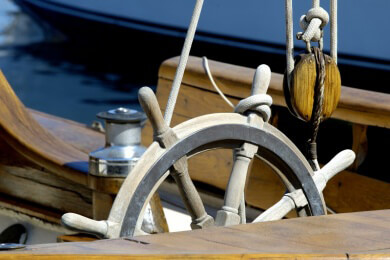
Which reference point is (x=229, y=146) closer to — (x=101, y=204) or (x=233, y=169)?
(x=233, y=169)

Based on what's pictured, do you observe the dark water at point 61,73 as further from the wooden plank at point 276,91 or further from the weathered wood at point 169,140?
the weathered wood at point 169,140

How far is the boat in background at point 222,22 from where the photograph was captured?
29.8 ft

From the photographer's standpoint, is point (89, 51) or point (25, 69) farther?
point (89, 51)

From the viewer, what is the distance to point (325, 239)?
172 centimetres

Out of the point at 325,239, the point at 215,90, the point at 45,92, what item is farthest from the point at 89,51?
the point at 325,239

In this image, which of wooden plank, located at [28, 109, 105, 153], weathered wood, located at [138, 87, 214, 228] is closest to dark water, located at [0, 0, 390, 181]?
wooden plank, located at [28, 109, 105, 153]

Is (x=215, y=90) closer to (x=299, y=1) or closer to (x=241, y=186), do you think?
(x=241, y=186)

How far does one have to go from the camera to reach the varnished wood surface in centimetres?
159

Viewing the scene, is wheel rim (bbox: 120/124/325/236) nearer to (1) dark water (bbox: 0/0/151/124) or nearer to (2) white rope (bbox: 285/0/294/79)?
(2) white rope (bbox: 285/0/294/79)

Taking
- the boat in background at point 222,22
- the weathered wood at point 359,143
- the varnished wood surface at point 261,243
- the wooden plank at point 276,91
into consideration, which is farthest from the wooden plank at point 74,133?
the boat in background at point 222,22

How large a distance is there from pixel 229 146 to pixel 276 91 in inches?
47.2

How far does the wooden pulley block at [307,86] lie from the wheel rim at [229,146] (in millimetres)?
133

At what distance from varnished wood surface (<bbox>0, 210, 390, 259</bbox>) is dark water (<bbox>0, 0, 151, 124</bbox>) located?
746 cm

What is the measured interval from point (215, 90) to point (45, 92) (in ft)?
24.1
